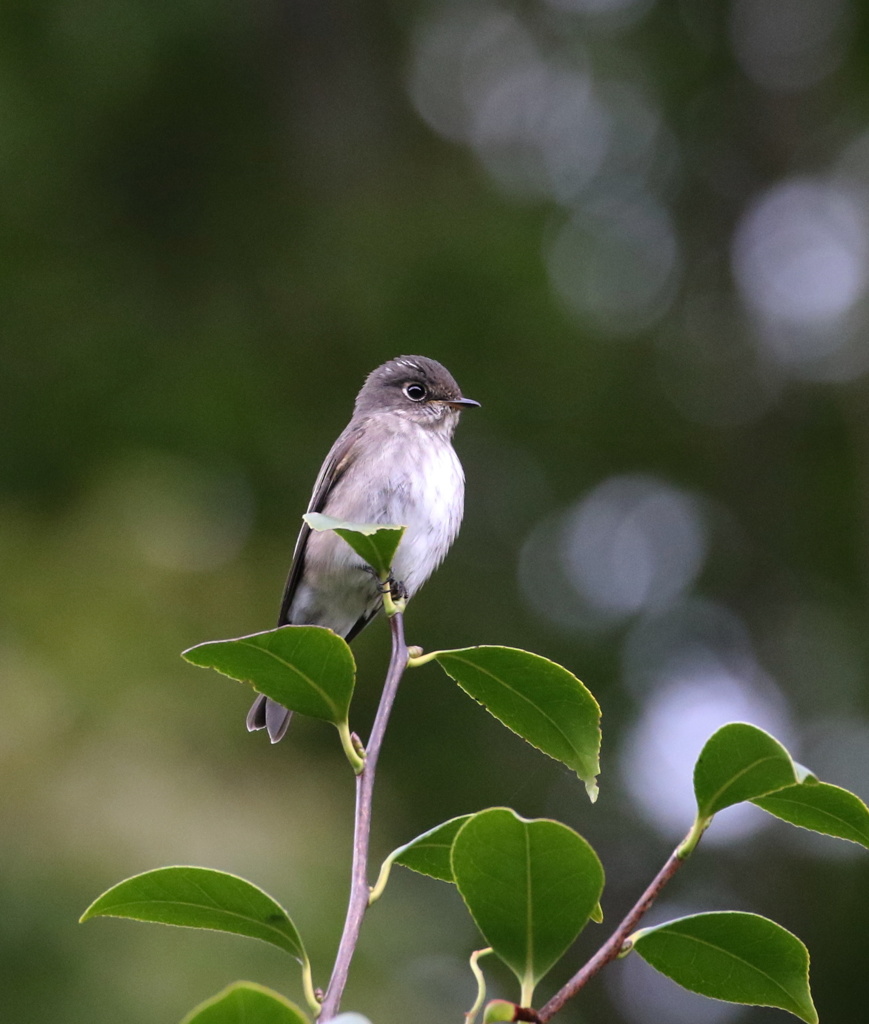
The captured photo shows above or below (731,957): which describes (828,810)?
above

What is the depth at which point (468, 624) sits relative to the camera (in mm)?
9219

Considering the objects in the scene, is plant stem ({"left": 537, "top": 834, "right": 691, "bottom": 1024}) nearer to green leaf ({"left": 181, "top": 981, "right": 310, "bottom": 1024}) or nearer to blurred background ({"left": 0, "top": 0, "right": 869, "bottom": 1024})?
green leaf ({"left": 181, "top": 981, "right": 310, "bottom": 1024})

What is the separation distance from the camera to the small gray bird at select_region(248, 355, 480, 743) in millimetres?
3842

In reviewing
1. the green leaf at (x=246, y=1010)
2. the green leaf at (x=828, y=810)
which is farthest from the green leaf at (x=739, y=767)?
the green leaf at (x=246, y=1010)

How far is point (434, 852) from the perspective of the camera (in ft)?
5.77

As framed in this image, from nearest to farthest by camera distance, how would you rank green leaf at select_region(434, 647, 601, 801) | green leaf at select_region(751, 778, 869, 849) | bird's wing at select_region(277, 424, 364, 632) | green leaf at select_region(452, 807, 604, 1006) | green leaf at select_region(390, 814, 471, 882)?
green leaf at select_region(452, 807, 604, 1006), green leaf at select_region(751, 778, 869, 849), green leaf at select_region(390, 814, 471, 882), green leaf at select_region(434, 647, 601, 801), bird's wing at select_region(277, 424, 364, 632)

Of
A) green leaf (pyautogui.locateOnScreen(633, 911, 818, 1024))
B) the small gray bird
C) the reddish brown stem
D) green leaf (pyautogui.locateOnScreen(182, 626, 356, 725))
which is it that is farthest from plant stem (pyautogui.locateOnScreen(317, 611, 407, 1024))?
the small gray bird

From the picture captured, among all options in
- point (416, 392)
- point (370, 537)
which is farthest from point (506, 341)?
point (370, 537)

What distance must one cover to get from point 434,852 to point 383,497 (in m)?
2.18

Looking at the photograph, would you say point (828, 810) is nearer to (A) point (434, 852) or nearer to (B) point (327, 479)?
(A) point (434, 852)

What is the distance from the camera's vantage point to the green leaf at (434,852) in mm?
1713

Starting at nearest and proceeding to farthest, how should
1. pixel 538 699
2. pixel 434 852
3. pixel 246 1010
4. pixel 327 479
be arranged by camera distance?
pixel 246 1010 < pixel 434 852 < pixel 538 699 < pixel 327 479

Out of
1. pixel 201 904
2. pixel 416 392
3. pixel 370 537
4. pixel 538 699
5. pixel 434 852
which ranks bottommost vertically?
pixel 201 904

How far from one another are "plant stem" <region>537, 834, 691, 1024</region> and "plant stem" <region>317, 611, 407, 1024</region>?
20 centimetres
